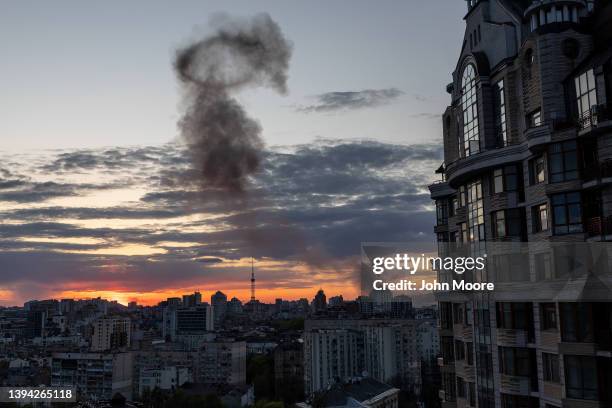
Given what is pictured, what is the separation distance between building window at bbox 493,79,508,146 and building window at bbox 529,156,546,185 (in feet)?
6.63

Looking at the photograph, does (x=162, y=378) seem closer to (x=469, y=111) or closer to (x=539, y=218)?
(x=469, y=111)

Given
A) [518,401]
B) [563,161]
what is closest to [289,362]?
[518,401]

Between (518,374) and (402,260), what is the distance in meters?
7.01

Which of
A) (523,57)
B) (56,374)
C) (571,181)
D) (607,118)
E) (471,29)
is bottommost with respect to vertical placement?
(56,374)

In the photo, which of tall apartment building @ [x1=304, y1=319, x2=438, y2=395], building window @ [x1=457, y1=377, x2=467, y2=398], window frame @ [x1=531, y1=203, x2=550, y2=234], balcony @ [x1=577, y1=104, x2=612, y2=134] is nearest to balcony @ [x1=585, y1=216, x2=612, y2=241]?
window frame @ [x1=531, y1=203, x2=550, y2=234]

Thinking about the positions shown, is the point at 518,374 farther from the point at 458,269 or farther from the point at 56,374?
the point at 56,374

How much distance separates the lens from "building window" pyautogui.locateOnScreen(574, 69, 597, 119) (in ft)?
73.4

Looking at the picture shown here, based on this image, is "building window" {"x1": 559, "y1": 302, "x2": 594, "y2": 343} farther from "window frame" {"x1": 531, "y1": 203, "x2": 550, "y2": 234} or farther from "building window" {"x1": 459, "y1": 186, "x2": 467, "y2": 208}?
"building window" {"x1": 459, "y1": 186, "x2": 467, "y2": 208}

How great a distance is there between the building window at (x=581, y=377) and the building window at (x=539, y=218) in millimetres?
5009

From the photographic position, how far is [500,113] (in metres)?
27.5

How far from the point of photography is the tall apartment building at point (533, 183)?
21.8 metres

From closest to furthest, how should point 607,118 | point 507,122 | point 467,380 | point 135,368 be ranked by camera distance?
point 607,118
point 507,122
point 467,380
point 135,368

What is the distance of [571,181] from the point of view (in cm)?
2255

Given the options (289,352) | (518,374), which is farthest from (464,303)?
(289,352)
